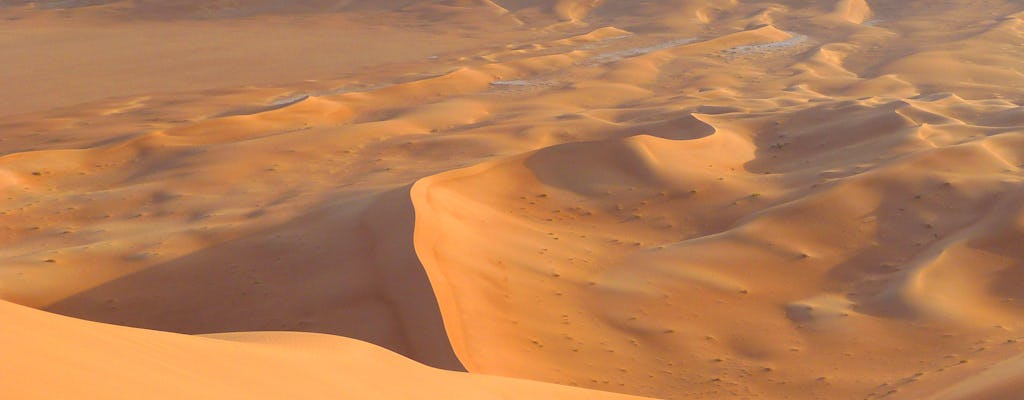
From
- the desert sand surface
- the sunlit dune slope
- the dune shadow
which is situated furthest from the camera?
the dune shadow

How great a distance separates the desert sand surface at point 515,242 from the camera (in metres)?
4.39

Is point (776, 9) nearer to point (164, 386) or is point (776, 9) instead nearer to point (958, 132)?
point (958, 132)

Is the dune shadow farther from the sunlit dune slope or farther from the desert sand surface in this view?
the sunlit dune slope

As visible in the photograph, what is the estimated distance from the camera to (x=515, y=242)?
22.2 ft

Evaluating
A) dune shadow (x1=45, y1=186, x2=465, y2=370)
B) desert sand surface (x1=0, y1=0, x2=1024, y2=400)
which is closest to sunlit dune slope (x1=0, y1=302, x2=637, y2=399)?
desert sand surface (x1=0, y1=0, x2=1024, y2=400)

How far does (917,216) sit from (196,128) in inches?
294

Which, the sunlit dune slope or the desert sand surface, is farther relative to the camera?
the desert sand surface

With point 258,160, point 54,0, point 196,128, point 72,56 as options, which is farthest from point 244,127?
point 54,0

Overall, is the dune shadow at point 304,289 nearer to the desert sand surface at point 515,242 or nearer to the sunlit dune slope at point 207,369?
the desert sand surface at point 515,242

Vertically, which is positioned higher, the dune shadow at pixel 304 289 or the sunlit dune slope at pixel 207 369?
the sunlit dune slope at pixel 207 369

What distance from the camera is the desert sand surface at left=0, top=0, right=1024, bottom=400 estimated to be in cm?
439

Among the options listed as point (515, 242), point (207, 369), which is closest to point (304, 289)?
point (515, 242)

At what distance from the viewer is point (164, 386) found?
106 inches

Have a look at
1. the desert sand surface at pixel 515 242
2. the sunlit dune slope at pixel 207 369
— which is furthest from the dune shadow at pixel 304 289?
the sunlit dune slope at pixel 207 369
